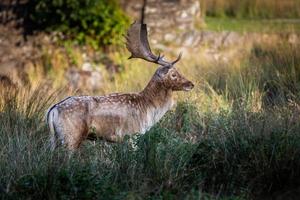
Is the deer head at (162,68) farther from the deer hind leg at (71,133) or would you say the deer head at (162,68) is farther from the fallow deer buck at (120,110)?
the deer hind leg at (71,133)

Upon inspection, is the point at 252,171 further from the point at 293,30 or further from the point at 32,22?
the point at 32,22

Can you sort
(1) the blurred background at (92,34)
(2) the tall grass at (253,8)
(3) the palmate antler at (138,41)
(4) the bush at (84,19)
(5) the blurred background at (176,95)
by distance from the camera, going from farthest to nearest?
(2) the tall grass at (253,8), (4) the bush at (84,19), (1) the blurred background at (92,34), (3) the palmate antler at (138,41), (5) the blurred background at (176,95)

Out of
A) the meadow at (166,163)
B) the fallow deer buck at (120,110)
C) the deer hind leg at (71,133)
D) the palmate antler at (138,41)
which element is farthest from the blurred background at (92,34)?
the deer hind leg at (71,133)

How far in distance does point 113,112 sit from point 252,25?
33.2 ft

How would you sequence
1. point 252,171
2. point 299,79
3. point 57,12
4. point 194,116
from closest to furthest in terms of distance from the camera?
point 252,171 → point 194,116 → point 299,79 → point 57,12

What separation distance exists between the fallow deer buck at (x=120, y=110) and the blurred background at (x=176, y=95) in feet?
0.80

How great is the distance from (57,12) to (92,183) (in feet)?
33.7

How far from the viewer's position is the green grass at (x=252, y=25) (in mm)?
18869

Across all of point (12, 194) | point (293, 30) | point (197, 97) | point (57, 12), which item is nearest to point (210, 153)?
point (12, 194)

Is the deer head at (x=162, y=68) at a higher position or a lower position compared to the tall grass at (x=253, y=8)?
lower

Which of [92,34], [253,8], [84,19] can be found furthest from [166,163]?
[253,8]

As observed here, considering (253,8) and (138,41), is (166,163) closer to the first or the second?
(138,41)

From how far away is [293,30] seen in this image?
1780 centimetres

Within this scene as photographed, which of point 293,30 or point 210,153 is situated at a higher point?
point 293,30
